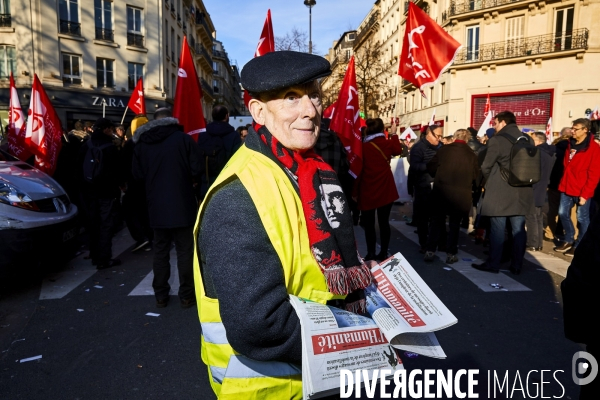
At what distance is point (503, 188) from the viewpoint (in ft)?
19.3

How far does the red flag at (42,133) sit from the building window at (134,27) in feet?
78.5

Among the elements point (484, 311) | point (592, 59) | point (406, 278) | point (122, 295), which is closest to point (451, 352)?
point (484, 311)

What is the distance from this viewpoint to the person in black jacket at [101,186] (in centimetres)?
585

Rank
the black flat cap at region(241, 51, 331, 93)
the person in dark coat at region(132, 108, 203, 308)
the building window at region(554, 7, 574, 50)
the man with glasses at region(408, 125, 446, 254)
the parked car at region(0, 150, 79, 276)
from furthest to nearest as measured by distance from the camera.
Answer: the building window at region(554, 7, 574, 50)
the man with glasses at region(408, 125, 446, 254)
the parked car at region(0, 150, 79, 276)
the person in dark coat at region(132, 108, 203, 308)
the black flat cap at region(241, 51, 331, 93)

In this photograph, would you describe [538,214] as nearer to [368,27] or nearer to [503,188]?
[503,188]

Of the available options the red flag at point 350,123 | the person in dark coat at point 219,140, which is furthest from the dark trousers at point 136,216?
the red flag at point 350,123

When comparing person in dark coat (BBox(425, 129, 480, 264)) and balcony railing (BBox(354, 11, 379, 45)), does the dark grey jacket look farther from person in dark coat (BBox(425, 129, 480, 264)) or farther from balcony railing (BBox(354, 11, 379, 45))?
balcony railing (BBox(354, 11, 379, 45))

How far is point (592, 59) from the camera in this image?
976 inches

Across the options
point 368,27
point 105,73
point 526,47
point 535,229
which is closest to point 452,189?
point 535,229

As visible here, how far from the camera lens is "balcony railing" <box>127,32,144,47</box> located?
28.5 metres

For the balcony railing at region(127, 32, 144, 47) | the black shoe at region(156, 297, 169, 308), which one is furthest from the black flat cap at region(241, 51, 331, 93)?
the balcony railing at region(127, 32, 144, 47)

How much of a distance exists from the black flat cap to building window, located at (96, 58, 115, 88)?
29.4 meters

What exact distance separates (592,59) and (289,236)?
30.0m

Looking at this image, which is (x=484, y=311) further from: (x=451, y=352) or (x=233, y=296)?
(x=233, y=296)
